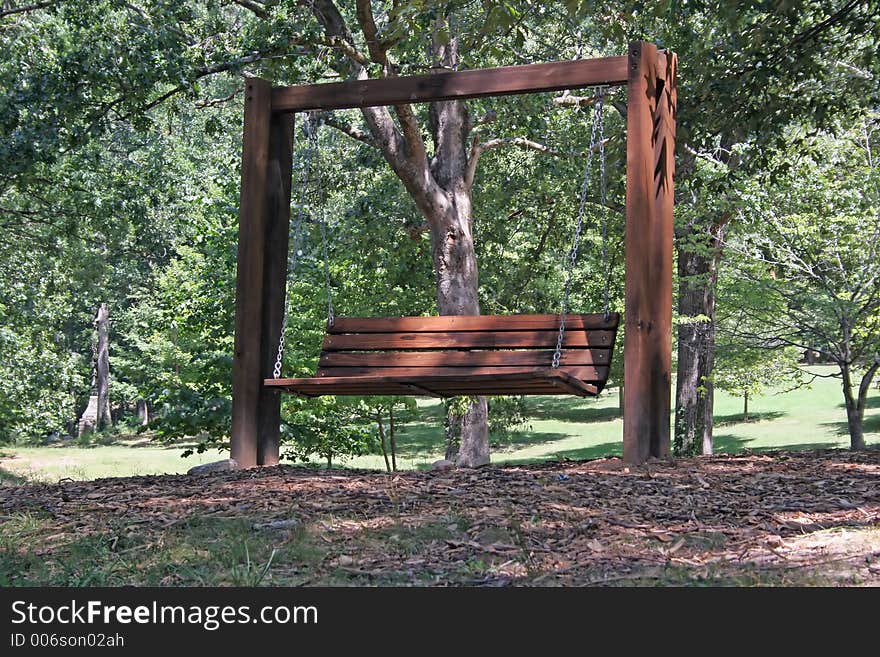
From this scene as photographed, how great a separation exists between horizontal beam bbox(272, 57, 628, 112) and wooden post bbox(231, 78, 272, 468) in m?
0.18

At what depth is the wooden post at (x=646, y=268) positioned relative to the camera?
6.40 metres

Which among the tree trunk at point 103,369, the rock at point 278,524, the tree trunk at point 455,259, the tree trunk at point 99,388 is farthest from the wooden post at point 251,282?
the tree trunk at point 99,388

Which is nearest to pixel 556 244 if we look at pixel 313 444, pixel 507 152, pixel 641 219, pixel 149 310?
pixel 507 152

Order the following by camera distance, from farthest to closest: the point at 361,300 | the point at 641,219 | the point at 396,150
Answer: the point at 361,300 < the point at 396,150 < the point at 641,219

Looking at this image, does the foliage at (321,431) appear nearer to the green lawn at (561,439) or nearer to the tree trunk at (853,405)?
the tree trunk at (853,405)

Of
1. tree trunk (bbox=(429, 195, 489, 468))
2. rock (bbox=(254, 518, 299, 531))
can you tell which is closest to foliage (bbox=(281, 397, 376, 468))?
tree trunk (bbox=(429, 195, 489, 468))

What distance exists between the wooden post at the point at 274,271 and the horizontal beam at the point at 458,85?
0.27 meters

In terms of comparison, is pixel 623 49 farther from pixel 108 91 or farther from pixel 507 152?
pixel 108 91

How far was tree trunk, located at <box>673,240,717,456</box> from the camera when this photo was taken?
1598 cm

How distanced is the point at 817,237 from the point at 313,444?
24.9 ft

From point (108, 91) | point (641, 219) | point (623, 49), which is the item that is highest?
point (623, 49)

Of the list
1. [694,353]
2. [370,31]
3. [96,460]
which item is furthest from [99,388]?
[370,31]

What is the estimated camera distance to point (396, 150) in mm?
A: 11906

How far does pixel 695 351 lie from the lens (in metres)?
16.4
